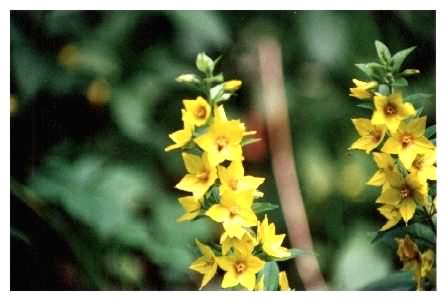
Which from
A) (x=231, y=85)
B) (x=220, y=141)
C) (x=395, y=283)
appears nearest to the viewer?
(x=220, y=141)

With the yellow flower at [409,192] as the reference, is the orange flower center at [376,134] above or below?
above

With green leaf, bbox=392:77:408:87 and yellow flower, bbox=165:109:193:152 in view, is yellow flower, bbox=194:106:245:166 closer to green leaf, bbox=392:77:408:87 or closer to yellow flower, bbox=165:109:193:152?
yellow flower, bbox=165:109:193:152

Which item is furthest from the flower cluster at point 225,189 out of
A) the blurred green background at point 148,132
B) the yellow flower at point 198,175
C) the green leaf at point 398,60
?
the green leaf at point 398,60

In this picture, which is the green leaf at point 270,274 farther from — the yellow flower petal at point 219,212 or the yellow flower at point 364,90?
the yellow flower at point 364,90

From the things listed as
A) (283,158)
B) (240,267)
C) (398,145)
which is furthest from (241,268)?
(398,145)

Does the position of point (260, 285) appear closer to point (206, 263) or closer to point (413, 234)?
point (206, 263)
